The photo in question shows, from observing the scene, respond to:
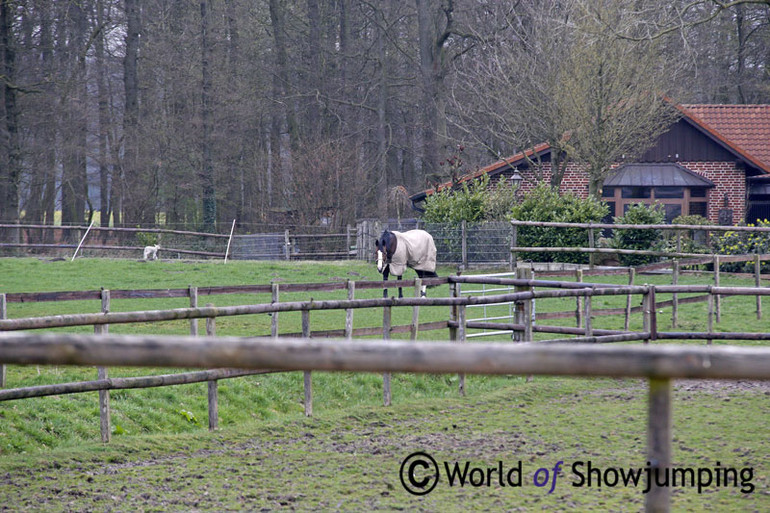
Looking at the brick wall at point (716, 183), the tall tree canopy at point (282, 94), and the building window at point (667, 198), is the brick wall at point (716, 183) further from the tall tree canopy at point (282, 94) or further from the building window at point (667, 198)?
the tall tree canopy at point (282, 94)

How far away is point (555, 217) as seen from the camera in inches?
891

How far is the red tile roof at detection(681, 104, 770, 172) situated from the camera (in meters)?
29.4

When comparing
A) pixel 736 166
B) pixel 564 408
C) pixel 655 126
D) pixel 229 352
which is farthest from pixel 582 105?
pixel 229 352

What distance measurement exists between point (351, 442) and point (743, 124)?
94.2ft

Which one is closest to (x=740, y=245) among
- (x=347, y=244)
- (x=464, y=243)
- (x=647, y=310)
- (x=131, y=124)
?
(x=464, y=243)

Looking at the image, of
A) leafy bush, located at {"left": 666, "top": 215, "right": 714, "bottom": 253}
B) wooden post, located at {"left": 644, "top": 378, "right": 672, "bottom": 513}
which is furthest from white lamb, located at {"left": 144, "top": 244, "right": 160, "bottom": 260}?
wooden post, located at {"left": 644, "top": 378, "right": 672, "bottom": 513}

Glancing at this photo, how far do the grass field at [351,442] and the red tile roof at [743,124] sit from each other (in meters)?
23.2

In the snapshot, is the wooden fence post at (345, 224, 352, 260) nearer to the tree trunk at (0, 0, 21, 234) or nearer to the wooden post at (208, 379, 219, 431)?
the tree trunk at (0, 0, 21, 234)

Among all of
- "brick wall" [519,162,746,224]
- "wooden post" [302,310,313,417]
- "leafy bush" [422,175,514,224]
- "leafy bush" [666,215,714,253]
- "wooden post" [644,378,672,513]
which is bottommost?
"wooden post" [302,310,313,417]

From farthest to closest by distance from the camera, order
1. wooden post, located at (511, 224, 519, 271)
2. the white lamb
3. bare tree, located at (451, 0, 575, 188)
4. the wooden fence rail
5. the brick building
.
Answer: the brick building < bare tree, located at (451, 0, 575, 188) < the white lamb < wooden post, located at (511, 224, 519, 271) < the wooden fence rail

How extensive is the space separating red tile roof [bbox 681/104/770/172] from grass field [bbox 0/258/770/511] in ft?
76.2

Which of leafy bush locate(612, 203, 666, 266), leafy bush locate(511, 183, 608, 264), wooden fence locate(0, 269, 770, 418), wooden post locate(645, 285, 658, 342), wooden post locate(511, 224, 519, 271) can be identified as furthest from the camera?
leafy bush locate(511, 183, 608, 264)

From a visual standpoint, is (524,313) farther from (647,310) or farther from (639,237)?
(639,237)

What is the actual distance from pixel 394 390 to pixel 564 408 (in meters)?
2.78
